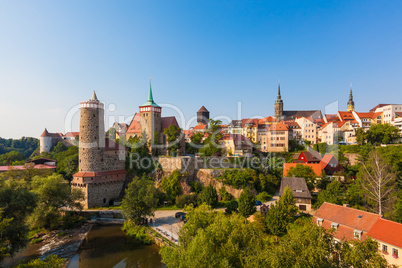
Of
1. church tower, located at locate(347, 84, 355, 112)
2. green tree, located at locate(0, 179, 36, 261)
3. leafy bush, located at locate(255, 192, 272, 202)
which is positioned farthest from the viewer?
church tower, located at locate(347, 84, 355, 112)

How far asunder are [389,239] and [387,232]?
0.69 metres

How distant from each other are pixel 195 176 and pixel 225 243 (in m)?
23.1

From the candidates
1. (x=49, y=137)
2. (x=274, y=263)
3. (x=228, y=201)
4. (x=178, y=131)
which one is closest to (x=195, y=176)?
(x=228, y=201)

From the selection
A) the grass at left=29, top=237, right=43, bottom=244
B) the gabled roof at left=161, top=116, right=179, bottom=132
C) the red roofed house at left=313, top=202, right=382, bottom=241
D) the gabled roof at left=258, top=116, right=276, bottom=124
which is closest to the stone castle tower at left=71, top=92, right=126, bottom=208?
the grass at left=29, top=237, right=43, bottom=244

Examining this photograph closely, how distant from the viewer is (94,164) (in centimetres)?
3362

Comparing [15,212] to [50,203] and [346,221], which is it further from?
[346,221]

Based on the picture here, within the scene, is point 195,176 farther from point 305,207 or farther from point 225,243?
point 225,243

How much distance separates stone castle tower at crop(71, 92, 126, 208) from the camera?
106ft

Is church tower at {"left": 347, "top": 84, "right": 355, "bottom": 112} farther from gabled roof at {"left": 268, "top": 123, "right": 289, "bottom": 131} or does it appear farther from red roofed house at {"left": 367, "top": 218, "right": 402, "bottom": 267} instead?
red roofed house at {"left": 367, "top": 218, "right": 402, "bottom": 267}

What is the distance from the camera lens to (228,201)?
3241 cm

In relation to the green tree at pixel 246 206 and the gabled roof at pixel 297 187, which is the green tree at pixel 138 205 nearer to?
the green tree at pixel 246 206

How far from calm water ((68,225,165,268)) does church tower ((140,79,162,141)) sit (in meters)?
21.1

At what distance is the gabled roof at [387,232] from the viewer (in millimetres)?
16359

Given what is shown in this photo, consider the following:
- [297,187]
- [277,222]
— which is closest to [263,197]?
[297,187]
